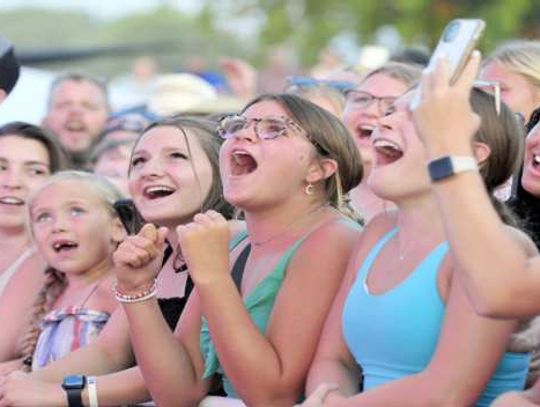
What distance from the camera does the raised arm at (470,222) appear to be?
3488mm

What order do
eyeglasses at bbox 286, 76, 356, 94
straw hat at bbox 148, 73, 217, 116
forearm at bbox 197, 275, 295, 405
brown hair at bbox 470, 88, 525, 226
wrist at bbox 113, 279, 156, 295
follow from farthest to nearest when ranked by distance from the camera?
straw hat at bbox 148, 73, 217, 116
eyeglasses at bbox 286, 76, 356, 94
wrist at bbox 113, 279, 156, 295
forearm at bbox 197, 275, 295, 405
brown hair at bbox 470, 88, 525, 226

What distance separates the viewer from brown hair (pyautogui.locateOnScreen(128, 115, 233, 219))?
18.9 ft

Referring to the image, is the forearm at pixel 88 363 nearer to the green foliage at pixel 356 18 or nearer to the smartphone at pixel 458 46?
the smartphone at pixel 458 46

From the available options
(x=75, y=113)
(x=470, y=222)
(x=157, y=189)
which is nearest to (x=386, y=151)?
(x=470, y=222)

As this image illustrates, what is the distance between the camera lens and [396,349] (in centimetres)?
419

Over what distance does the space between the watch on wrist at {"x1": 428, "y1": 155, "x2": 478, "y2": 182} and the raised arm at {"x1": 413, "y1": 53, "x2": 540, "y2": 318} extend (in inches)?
0.5

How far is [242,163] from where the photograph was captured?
16.2 feet

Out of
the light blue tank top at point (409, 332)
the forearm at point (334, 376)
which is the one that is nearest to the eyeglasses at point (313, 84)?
the forearm at point (334, 376)

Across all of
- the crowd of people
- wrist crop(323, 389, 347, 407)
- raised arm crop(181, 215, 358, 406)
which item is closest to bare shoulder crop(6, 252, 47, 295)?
the crowd of people

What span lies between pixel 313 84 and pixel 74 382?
2.25m

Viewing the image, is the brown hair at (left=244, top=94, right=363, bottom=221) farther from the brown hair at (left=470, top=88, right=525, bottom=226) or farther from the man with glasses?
the man with glasses

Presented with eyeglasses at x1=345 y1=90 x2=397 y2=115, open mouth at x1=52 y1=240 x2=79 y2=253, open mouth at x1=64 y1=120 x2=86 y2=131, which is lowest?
open mouth at x1=52 y1=240 x2=79 y2=253

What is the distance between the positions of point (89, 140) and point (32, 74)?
3.23 m

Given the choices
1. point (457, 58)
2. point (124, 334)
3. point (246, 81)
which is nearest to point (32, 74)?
point (246, 81)
